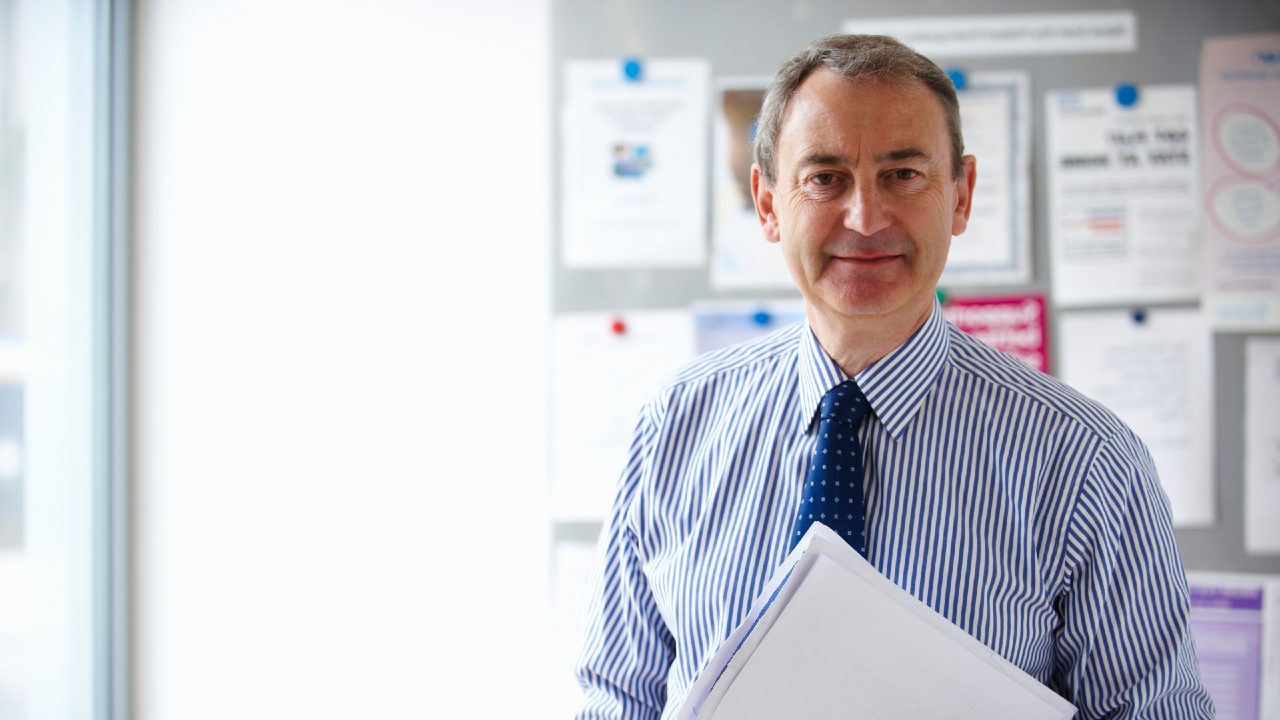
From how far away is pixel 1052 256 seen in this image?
1.59 m

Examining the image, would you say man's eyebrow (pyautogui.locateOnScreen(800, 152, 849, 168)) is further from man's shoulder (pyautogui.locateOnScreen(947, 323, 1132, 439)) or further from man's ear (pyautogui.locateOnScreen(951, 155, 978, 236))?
man's shoulder (pyautogui.locateOnScreen(947, 323, 1132, 439))

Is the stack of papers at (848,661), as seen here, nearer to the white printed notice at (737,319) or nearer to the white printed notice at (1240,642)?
the white printed notice at (737,319)

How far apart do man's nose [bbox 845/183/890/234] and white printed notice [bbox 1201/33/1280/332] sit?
0.97 m

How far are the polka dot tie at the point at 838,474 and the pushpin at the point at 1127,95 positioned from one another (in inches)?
37.7

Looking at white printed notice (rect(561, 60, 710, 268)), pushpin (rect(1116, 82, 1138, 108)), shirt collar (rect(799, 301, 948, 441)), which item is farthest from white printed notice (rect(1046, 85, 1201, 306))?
shirt collar (rect(799, 301, 948, 441))

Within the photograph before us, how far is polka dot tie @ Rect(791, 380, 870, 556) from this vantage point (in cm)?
92

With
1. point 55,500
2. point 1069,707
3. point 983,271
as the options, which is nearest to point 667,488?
point 1069,707

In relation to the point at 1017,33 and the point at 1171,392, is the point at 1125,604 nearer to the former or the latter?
the point at 1171,392

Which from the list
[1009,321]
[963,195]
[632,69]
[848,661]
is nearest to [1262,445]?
[1009,321]

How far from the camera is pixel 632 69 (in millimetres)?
1633

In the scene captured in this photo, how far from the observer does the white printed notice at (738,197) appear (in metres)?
1.62

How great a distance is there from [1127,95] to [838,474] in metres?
1.05

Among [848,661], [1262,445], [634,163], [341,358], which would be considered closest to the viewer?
[848,661]

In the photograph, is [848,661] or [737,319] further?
[737,319]
